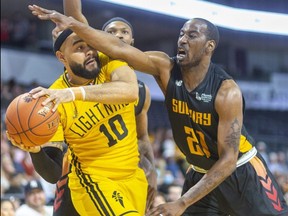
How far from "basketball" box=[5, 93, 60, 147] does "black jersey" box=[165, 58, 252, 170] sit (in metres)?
1.05

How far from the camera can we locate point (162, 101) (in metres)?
18.5

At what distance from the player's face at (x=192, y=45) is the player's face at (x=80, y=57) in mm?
648

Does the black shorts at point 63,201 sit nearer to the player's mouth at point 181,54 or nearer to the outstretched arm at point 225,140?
the outstretched arm at point 225,140

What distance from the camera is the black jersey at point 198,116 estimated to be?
4.95 meters

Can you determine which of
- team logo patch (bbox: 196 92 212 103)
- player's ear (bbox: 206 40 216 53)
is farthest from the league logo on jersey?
player's ear (bbox: 206 40 216 53)

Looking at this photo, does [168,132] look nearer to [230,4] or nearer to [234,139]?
[230,4]

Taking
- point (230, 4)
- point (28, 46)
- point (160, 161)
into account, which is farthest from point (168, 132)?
point (28, 46)

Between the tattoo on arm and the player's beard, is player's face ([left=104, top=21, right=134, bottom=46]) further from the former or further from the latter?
the tattoo on arm

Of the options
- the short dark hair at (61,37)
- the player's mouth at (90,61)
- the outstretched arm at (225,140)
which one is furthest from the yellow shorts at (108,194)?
the short dark hair at (61,37)

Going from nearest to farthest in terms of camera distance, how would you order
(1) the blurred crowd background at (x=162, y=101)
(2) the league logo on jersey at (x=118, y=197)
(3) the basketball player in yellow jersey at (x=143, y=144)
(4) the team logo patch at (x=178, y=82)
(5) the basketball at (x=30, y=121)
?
(5) the basketball at (x=30, y=121) → (2) the league logo on jersey at (x=118, y=197) → (4) the team logo patch at (x=178, y=82) → (3) the basketball player in yellow jersey at (x=143, y=144) → (1) the blurred crowd background at (x=162, y=101)

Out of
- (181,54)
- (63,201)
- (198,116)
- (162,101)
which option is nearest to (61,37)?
(181,54)

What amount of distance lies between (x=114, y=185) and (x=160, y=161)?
321 inches

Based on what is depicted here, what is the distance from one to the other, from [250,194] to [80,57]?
65.5 inches

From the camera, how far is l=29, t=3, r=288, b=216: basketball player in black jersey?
15.7 feet
